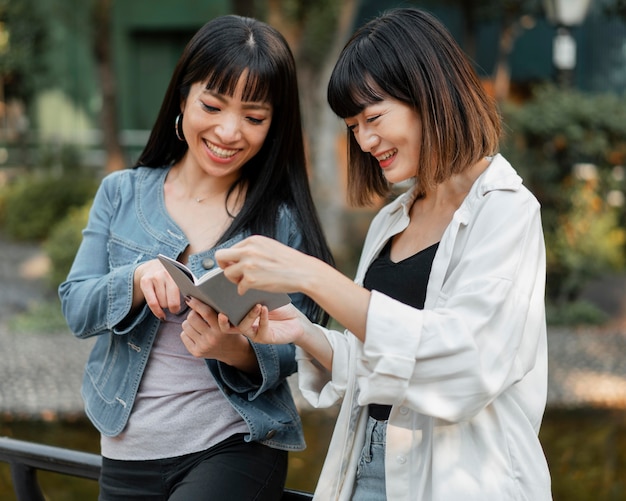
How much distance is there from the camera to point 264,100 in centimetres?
218

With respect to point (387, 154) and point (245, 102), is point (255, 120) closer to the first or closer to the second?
point (245, 102)

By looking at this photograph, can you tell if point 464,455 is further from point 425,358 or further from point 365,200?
point 365,200

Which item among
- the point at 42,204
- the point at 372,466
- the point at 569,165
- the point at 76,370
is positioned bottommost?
the point at 42,204

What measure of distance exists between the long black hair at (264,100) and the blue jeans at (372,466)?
0.38 meters

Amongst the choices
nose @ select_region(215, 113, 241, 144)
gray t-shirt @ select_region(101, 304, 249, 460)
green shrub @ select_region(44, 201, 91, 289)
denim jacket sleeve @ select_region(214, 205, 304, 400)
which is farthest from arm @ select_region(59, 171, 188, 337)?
green shrub @ select_region(44, 201, 91, 289)

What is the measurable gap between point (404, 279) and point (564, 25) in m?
7.47

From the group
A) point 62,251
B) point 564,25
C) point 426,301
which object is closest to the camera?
point 426,301

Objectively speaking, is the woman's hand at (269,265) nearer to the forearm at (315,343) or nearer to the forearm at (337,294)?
the forearm at (337,294)

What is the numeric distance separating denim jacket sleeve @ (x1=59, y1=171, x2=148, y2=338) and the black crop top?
0.56 m

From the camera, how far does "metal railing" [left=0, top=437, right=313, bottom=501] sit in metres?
2.25

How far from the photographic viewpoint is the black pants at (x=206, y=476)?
6.61 ft

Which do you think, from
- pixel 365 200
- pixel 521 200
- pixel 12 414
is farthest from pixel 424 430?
pixel 12 414

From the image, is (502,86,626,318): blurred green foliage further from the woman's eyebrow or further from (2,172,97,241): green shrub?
(2,172,97,241): green shrub

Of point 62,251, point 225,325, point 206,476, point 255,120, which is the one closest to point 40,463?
point 206,476
